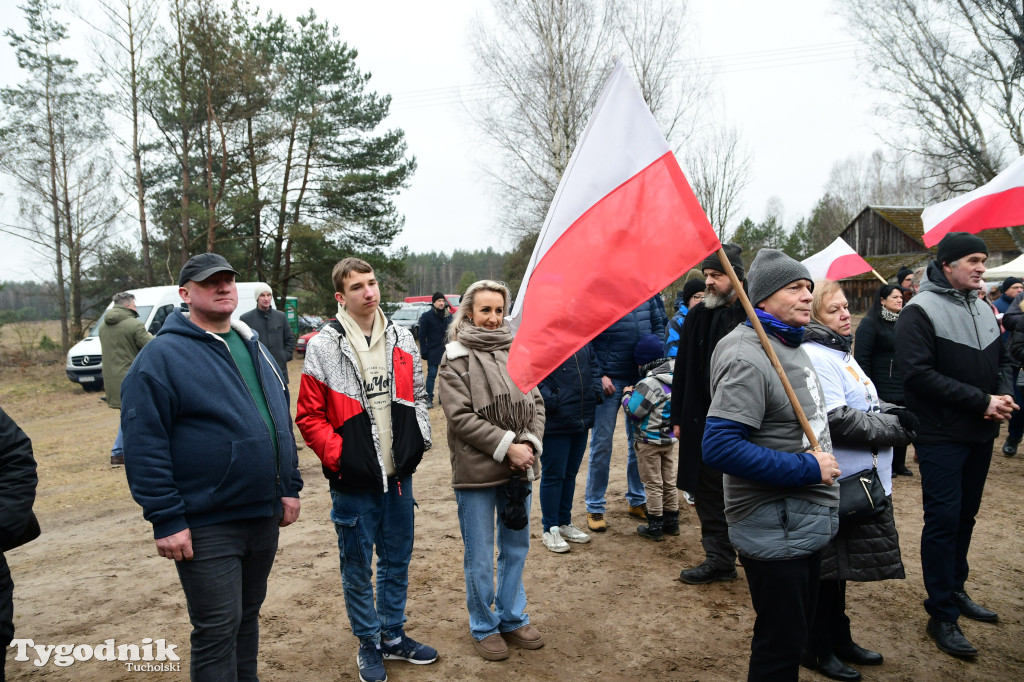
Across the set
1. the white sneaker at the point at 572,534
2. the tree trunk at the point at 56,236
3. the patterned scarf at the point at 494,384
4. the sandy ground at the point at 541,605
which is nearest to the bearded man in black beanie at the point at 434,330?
the sandy ground at the point at 541,605

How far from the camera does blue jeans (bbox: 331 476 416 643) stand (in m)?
3.22

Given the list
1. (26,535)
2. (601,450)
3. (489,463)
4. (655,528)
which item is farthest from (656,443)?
(26,535)

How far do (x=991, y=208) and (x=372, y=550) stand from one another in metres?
4.81

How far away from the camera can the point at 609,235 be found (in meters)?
2.69

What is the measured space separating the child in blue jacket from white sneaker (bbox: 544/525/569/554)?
71cm

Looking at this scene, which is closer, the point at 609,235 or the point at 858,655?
the point at 609,235

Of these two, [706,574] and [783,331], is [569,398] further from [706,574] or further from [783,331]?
[783,331]

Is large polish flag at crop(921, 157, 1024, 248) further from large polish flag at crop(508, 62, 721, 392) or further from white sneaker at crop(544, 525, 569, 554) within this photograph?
white sneaker at crop(544, 525, 569, 554)

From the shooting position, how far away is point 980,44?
2372 centimetres

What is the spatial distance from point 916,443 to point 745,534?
1.65 meters

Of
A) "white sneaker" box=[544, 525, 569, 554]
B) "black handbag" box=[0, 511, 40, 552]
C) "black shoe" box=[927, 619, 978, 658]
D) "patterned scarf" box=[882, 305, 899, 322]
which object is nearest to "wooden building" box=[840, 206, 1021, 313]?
"patterned scarf" box=[882, 305, 899, 322]

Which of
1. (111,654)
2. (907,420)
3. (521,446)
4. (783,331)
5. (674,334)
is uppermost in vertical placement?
(783,331)

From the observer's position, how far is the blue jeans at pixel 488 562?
→ 11.3 feet

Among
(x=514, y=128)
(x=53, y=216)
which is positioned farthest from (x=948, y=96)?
(x=53, y=216)
